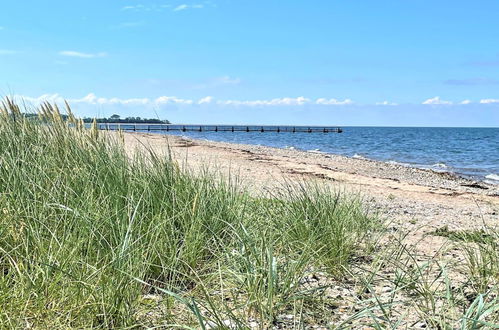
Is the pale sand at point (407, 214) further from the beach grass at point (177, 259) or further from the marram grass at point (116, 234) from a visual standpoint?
the marram grass at point (116, 234)

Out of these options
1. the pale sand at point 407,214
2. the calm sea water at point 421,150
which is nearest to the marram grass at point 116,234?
the pale sand at point 407,214

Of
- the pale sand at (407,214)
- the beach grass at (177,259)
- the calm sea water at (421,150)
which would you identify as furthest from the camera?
the calm sea water at (421,150)

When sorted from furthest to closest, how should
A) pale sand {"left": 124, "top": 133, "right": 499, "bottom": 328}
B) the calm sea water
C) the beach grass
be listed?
the calm sea water → pale sand {"left": 124, "top": 133, "right": 499, "bottom": 328} → the beach grass

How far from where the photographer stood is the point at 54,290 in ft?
8.07

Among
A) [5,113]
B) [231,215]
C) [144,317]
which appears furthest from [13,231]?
[5,113]

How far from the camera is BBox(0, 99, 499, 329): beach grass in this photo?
2.40m

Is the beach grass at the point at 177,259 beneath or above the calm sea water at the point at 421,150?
above

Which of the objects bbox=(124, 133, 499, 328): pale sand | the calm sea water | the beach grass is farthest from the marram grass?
the calm sea water

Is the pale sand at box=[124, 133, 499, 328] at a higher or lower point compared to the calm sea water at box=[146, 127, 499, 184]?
higher

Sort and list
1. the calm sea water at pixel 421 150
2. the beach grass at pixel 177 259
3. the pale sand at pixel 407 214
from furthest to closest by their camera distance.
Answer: the calm sea water at pixel 421 150, the pale sand at pixel 407 214, the beach grass at pixel 177 259

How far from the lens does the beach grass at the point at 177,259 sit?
Answer: 2.40 m

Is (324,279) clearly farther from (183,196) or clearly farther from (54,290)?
(54,290)

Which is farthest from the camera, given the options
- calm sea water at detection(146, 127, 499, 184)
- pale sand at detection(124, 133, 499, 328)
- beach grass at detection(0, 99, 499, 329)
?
calm sea water at detection(146, 127, 499, 184)

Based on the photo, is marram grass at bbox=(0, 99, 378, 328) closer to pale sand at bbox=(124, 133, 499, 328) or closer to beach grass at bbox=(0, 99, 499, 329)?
beach grass at bbox=(0, 99, 499, 329)
